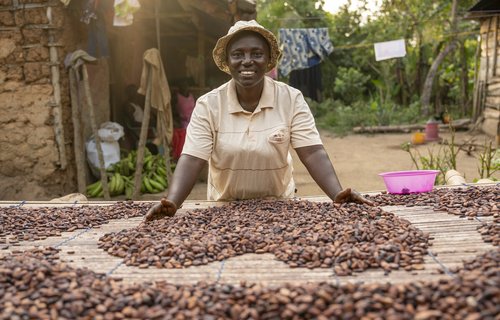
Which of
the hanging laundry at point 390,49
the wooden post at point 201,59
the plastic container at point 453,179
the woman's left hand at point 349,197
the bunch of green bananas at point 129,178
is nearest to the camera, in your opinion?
the woman's left hand at point 349,197

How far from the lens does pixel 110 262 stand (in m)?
2.00

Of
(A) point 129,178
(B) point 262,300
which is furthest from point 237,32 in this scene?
(A) point 129,178

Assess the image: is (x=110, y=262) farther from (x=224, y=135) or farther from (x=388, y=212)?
(x=388, y=212)

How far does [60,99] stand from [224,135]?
3.83 meters

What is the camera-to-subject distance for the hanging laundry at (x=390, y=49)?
45.7 feet

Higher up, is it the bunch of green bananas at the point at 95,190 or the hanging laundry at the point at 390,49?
the hanging laundry at the point at 390,49

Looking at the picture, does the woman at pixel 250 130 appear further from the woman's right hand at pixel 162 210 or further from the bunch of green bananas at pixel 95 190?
the bunch of green bananas at pixel 95 190

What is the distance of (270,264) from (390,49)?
43.2 ft

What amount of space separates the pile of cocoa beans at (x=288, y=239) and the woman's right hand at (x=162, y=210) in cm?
4

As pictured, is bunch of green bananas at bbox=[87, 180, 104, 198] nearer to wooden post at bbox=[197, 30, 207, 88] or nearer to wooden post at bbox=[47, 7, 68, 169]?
wooden post at bbox=[47, 7, 68, 169]

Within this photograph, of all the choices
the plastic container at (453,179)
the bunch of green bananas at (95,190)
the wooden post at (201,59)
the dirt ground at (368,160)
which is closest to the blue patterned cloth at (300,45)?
the dirt ground at (368,160)

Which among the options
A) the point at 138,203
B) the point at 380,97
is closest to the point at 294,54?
the point at 380,97

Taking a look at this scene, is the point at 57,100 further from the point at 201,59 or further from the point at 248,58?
the point at 248,58

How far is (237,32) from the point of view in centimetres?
285
